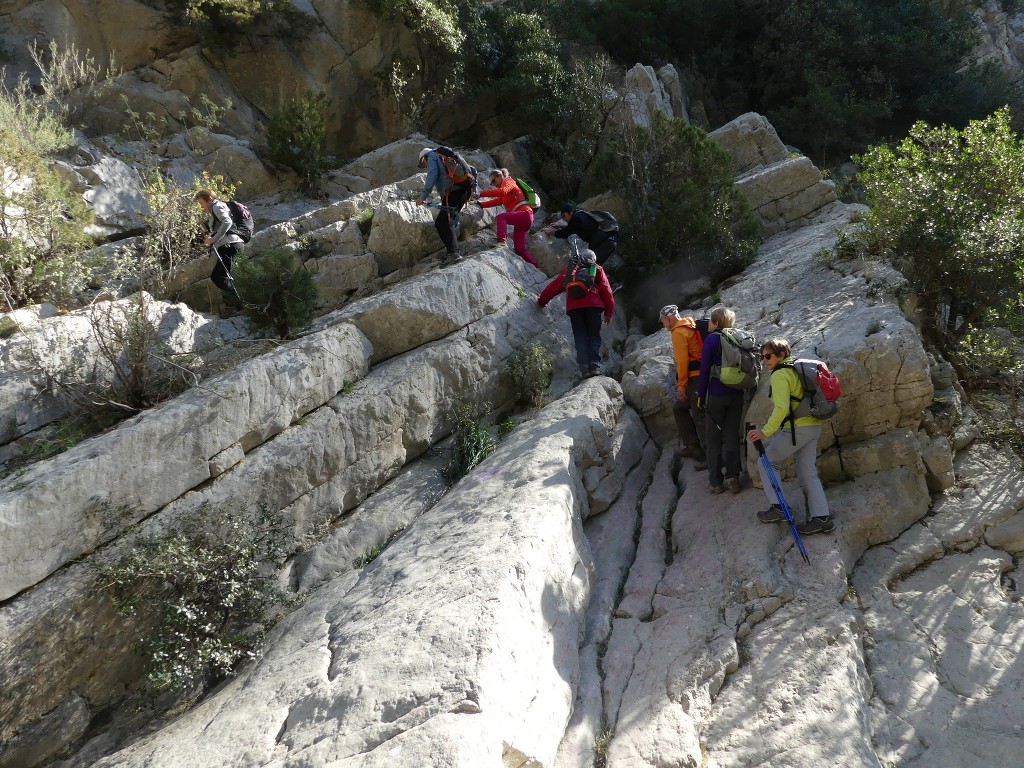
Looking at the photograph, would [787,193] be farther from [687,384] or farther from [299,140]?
[299,140]

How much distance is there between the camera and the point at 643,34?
2094cm

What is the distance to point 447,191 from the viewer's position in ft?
37.7

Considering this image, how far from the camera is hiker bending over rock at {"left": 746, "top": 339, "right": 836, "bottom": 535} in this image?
254 inches

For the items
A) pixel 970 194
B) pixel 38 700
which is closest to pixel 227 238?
pixel 38 700

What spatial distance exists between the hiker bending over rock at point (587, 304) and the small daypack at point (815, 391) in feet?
12.5

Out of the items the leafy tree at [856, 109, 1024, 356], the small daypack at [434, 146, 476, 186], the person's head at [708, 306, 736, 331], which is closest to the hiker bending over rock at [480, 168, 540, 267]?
the small daypack at [434, 146, 476, 186]

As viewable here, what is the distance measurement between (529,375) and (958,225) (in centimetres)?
607

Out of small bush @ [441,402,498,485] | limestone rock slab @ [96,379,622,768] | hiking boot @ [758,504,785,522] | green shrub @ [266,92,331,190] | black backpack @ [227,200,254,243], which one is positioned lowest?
hiking boot @ [758,504,785,522]

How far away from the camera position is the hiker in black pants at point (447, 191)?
11.2m

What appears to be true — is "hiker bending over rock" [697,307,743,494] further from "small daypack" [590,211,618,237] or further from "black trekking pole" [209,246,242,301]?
"black trekking pole" [209,246,242,301]

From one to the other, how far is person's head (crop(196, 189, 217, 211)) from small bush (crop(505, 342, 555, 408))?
17.5 ft

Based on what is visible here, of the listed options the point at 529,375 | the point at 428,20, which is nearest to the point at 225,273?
the point at 529,375

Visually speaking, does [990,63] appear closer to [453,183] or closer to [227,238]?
[453,183]

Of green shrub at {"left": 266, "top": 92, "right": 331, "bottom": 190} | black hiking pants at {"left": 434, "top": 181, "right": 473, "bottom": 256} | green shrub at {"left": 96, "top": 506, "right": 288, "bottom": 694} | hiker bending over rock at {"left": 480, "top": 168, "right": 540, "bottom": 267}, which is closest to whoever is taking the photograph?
green shrub at {"left": 96, "top": 506, "right": 288, "bottom": 694}
